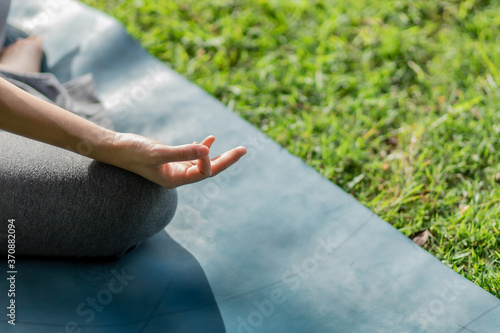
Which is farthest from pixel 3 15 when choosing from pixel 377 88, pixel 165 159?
pixel 377 88

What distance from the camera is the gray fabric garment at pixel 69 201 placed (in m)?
1.50

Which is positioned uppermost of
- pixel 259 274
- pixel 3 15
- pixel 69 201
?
pixel 3 15

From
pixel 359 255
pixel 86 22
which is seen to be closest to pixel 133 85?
pixel 86 22

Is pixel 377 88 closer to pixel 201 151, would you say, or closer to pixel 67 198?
pixel 201 151

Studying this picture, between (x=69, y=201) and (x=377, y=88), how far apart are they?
154cm

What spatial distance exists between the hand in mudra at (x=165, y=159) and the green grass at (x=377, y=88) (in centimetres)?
79

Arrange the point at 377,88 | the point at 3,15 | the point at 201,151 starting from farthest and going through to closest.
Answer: the point at 377,88 < the point at 3,15 < the point at 201,151

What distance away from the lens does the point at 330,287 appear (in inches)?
64.0

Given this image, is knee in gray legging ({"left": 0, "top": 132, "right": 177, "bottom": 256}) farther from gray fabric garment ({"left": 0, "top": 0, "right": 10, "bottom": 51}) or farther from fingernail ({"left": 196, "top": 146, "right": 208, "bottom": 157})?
gray fabric garment ({"left": 0, "top": 0, "right": 10, "bottom": 51})

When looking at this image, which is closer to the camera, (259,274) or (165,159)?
(165,159)

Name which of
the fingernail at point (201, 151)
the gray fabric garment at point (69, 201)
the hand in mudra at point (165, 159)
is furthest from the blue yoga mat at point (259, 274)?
the fingernail at point (201, 151)

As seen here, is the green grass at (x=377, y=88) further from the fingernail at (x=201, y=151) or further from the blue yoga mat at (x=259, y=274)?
the fingernail at (x=201, y=151)

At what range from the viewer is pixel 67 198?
4.94 feet

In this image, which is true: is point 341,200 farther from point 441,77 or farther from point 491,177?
point 441,77
